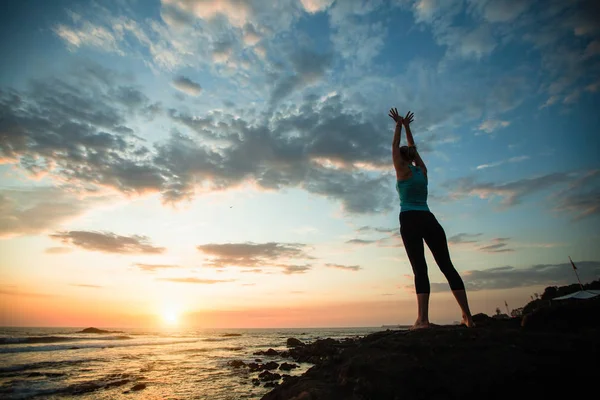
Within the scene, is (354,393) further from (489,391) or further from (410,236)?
(410,236)

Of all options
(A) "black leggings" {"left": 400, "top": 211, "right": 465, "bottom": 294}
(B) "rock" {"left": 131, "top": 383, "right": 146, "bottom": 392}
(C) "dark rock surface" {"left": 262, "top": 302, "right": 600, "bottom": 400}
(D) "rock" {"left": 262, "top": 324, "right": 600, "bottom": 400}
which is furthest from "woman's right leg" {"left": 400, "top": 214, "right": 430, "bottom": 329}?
(B) "rock" {"left": 131, "top": 383, "right": 146, "bottom": 392}

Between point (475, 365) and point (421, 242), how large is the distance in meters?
1.86

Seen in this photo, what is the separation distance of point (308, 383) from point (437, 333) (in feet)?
5.98

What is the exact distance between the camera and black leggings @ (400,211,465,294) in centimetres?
436

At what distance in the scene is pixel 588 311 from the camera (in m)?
3.70

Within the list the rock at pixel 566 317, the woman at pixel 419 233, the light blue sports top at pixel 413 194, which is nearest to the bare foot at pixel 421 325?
the woman at pixel 419 233

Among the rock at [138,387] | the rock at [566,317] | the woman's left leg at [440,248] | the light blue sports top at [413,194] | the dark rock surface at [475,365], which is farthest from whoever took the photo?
the rock at [138,387]

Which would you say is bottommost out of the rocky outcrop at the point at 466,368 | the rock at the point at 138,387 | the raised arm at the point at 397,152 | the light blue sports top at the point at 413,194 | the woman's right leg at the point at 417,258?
the rock at the point at 138,387

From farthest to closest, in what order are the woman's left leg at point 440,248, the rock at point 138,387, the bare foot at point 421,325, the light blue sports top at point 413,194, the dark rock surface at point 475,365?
1. the rock at point 138,387
2. the light blue sports top at point 413,194
3. the woman's left leg at point 440,248
4. the bare foot at point 421,325
5. the dark rock surface at point 475,365

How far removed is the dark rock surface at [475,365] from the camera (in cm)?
259

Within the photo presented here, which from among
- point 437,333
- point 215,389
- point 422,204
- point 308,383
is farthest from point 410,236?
point 215,389

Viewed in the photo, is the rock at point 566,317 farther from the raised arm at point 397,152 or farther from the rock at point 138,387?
the rock at point 138,387

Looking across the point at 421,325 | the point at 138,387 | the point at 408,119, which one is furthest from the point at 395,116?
the point at 138,387

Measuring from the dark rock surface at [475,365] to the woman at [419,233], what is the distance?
0.65 meters
